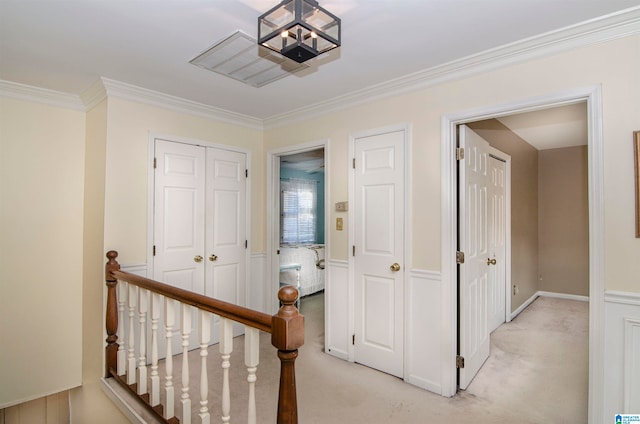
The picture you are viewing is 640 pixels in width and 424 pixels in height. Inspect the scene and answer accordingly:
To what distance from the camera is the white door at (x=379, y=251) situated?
275 cm

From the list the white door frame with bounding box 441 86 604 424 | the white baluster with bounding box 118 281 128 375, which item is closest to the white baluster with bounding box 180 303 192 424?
the white baluster with bounding box 118 281 128 375

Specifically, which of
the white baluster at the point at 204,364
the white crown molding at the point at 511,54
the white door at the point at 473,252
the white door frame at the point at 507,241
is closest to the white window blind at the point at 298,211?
the white crown molding at the point at 511,54

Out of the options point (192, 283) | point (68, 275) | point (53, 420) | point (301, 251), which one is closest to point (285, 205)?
Result: point (301, 251)

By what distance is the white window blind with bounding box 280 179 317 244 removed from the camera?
6.46m

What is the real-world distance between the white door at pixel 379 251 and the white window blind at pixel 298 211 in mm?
3499

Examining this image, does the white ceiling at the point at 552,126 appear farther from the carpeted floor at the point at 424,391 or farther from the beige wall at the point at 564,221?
the carpeted floor at the point at 424,391

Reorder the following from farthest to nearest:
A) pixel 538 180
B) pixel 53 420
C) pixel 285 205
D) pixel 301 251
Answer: pixel 285 205 → pixel 538 180 → pixel 301 251 → pixel 53 420

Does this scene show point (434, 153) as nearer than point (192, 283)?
Yes

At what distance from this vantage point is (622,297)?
1.79 metres

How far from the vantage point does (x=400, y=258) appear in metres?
2.74

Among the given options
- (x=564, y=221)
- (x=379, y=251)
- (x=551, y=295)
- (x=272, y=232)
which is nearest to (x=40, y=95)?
(x=272, y=232)

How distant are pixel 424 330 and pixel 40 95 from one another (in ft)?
12.6

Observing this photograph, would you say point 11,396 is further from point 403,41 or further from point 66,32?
point 403,41

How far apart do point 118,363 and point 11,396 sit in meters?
1.09
